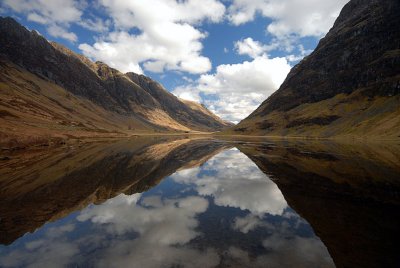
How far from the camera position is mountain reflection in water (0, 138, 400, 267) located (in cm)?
1455

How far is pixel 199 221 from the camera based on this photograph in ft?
69.3

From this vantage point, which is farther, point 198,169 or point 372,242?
point 198,169

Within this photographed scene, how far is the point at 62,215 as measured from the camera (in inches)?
874

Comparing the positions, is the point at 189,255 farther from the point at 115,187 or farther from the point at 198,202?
the point at 115,187

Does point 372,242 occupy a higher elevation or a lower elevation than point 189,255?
higher

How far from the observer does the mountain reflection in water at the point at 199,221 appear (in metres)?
14.6

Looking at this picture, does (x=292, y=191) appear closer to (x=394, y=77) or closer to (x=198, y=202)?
(x=198, y=202)

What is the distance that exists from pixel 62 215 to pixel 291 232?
1711cm

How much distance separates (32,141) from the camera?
80000mm

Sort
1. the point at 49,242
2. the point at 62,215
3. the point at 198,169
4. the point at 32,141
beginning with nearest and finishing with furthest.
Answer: the point at 49,242, the point at 62,215, the point at 198,169, the point at 32,141

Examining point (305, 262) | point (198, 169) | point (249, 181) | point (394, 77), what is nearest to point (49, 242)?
point (305, 262)

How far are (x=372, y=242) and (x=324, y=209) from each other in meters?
6.85

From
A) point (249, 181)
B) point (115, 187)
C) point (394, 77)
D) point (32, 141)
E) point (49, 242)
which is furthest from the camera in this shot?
point (394, 77)

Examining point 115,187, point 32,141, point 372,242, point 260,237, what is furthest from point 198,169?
point 32,141
